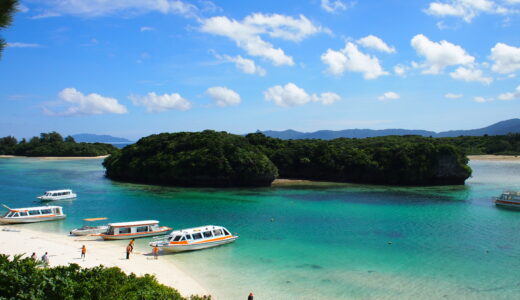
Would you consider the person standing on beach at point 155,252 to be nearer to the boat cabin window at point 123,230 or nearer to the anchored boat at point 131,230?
the anchored boat at point 131,230

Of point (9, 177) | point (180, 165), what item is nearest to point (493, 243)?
point (180, 165)

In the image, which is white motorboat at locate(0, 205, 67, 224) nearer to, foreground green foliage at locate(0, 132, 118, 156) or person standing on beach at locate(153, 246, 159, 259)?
person standing on beach at locate(153, 246, 159, 259)

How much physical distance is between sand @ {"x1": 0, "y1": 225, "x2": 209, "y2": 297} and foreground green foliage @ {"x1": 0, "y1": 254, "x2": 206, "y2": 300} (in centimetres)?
676

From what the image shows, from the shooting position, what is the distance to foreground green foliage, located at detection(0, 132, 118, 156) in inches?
6117

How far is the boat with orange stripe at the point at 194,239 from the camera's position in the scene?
28.8 meters

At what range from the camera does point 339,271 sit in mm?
24875

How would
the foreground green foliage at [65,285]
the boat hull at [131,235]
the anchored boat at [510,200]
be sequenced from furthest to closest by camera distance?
the anchored boat at [510,200]
the boat hull at [131,235]
the foreground green foliage at [65,285]

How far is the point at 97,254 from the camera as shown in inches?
1081

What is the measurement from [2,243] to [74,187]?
39.7 m

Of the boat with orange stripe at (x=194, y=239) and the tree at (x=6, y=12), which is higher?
the tree at (x=6, y=12)

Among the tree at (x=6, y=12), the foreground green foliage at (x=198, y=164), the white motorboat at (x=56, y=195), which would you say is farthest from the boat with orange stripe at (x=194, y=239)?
the foreground green foliage at (x=198, y=164)

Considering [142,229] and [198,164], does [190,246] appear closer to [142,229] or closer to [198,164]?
[142,229]

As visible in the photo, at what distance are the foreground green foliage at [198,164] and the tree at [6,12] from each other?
55.6 m

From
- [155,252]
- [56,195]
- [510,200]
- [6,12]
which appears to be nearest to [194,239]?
[155,252]
